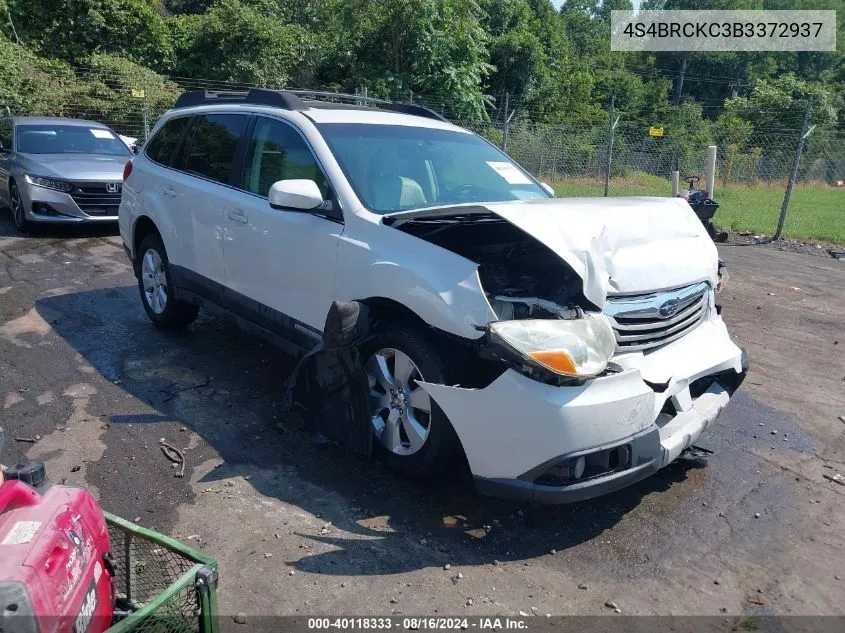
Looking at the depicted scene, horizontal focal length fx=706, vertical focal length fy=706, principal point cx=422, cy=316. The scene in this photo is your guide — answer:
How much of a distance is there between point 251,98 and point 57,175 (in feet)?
19.8

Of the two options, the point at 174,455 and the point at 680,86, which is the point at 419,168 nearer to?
the point at 174,455

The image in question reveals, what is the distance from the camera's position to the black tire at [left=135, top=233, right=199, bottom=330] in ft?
18.8

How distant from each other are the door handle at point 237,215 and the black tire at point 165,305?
112 cm

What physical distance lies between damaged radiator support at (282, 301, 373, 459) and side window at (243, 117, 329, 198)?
0.93 metres

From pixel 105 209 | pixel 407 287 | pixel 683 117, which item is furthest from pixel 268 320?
pixel 683 117

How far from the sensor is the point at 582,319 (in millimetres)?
3164

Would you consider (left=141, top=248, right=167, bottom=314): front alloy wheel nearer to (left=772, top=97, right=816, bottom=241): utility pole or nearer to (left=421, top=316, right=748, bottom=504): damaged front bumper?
(left=421, top=316, right=748, bottom=504): damaged front bumper

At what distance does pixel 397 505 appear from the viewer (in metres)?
3.52

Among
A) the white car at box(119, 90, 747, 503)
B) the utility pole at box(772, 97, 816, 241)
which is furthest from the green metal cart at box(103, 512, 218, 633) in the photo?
the utility pole at box(772, 97, 816, 241)

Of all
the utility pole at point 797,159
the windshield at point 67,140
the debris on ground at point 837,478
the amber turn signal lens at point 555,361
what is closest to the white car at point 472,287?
the amber turn signal lens at point 555,361

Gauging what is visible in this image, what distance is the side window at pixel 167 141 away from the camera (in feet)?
18.7

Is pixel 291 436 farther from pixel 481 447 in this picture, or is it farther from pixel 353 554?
pixel 481 447

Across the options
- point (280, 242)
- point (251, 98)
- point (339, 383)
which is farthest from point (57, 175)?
point (339, 383)

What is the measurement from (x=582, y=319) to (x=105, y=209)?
28.7 ft
